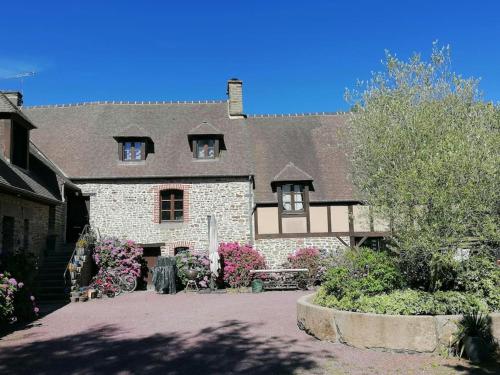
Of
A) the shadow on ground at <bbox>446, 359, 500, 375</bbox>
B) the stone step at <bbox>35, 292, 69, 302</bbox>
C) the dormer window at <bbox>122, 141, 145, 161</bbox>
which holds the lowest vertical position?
the shadow on ground at <bbox>446, 359, 500, 375</bbox>

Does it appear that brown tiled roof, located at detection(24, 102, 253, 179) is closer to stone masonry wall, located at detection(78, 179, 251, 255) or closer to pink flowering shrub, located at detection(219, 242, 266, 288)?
stone masonry wall, located at detection(78, 179, 251, 255)

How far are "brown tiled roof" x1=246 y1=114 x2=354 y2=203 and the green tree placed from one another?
22.0 feet

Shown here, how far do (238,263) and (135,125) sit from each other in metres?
6.90

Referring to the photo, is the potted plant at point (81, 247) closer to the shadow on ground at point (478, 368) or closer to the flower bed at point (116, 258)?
the flower bed at point (116, 258)

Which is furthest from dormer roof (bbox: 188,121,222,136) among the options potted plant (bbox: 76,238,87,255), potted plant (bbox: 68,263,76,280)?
potted plant (bbox: 68,263,76,280)

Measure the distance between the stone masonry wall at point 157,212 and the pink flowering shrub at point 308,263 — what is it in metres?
1.94

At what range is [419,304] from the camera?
631cm

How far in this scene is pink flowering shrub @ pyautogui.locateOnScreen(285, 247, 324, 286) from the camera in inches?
577

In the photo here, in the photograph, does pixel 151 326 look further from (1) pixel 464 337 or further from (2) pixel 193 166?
(2) pixel 193 166

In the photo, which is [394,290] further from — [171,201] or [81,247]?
[171,201]

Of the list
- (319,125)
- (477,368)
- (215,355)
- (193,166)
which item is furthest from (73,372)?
(319,125)

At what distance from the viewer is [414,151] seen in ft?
25.4

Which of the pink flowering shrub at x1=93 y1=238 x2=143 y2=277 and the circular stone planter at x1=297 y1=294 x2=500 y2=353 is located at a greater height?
the pink flowering shrub at x1=93 y1=238 x2=143 y2=277

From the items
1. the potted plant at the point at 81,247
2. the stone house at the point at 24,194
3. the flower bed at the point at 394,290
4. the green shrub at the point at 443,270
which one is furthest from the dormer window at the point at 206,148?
the green shrub at the point at 443,270
